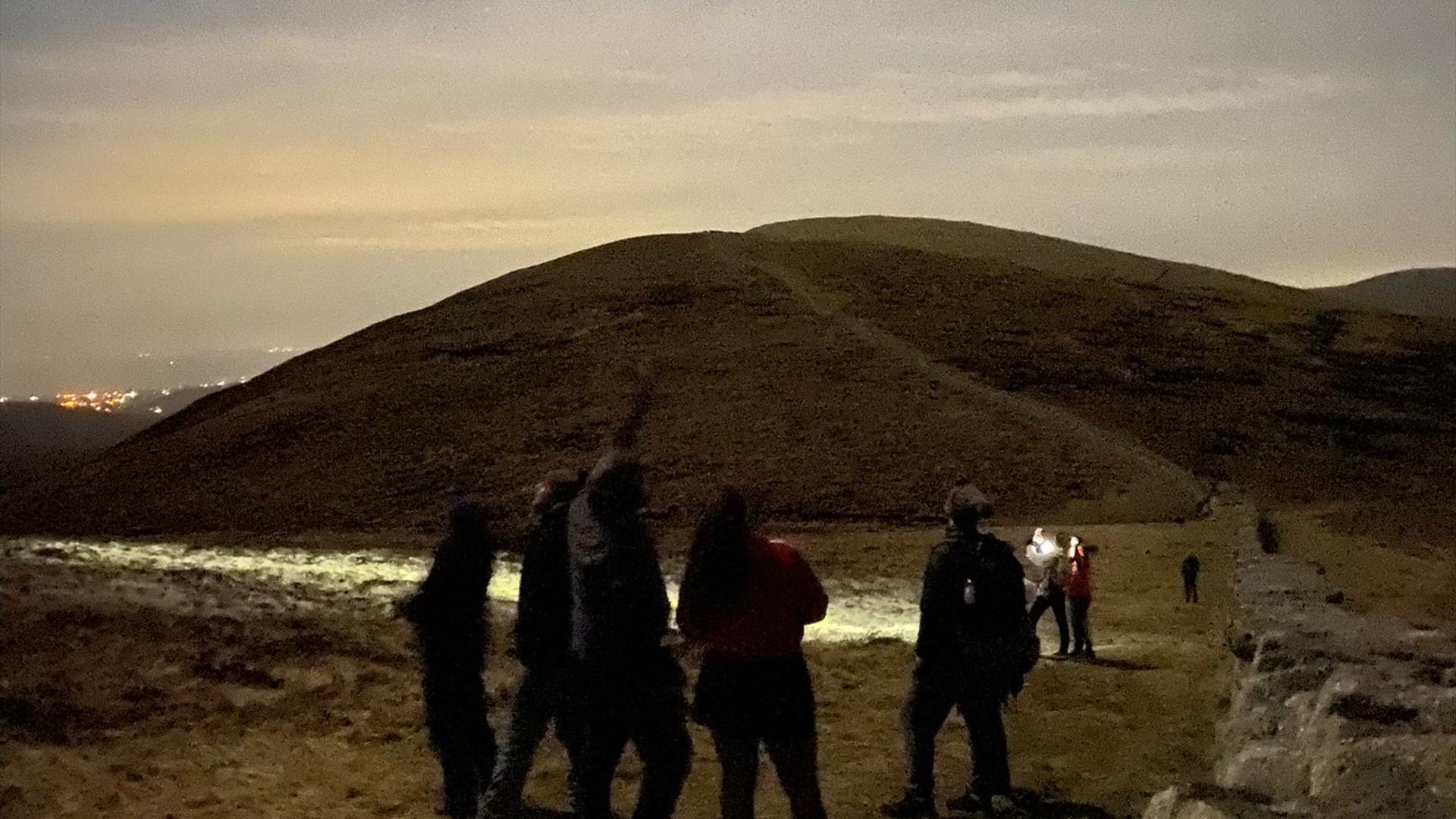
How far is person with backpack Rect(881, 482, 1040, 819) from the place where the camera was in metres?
6.38

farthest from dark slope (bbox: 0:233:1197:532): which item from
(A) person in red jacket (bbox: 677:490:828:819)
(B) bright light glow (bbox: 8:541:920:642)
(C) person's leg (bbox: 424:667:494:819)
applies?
(A) person in red jacket (bbox: 677:490:828:819)

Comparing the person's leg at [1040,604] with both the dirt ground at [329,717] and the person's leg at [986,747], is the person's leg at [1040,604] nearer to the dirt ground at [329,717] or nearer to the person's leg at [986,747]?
the dirt ground at [329,717]

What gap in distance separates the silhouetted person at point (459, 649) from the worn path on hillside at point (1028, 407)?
73.9 feet

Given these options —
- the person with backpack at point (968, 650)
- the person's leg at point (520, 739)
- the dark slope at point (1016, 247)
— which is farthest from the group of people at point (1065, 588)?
the dark slope at point (1016, 247)

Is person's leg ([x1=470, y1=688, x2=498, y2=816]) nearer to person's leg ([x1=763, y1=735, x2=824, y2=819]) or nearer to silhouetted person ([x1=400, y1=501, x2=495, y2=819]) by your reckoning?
silhouetted person ([x1=400, y1=501, x2=495, y2=819])

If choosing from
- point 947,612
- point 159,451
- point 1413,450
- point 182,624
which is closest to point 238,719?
point 182,624

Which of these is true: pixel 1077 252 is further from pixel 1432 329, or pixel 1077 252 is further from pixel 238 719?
pixel 238 719

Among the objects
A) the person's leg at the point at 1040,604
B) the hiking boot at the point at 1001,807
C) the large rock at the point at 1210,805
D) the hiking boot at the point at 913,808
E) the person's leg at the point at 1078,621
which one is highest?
the large rock at the point at 1210,805

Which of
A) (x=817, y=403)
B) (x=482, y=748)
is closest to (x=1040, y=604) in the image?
(x=482, y=748)

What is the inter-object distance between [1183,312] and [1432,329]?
13849mm

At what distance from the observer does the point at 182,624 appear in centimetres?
1185

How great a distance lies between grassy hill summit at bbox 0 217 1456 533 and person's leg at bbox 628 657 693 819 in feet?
70.9

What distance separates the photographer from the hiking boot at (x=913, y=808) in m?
6.85

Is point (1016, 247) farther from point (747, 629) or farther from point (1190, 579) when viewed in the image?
point (747, 629)
